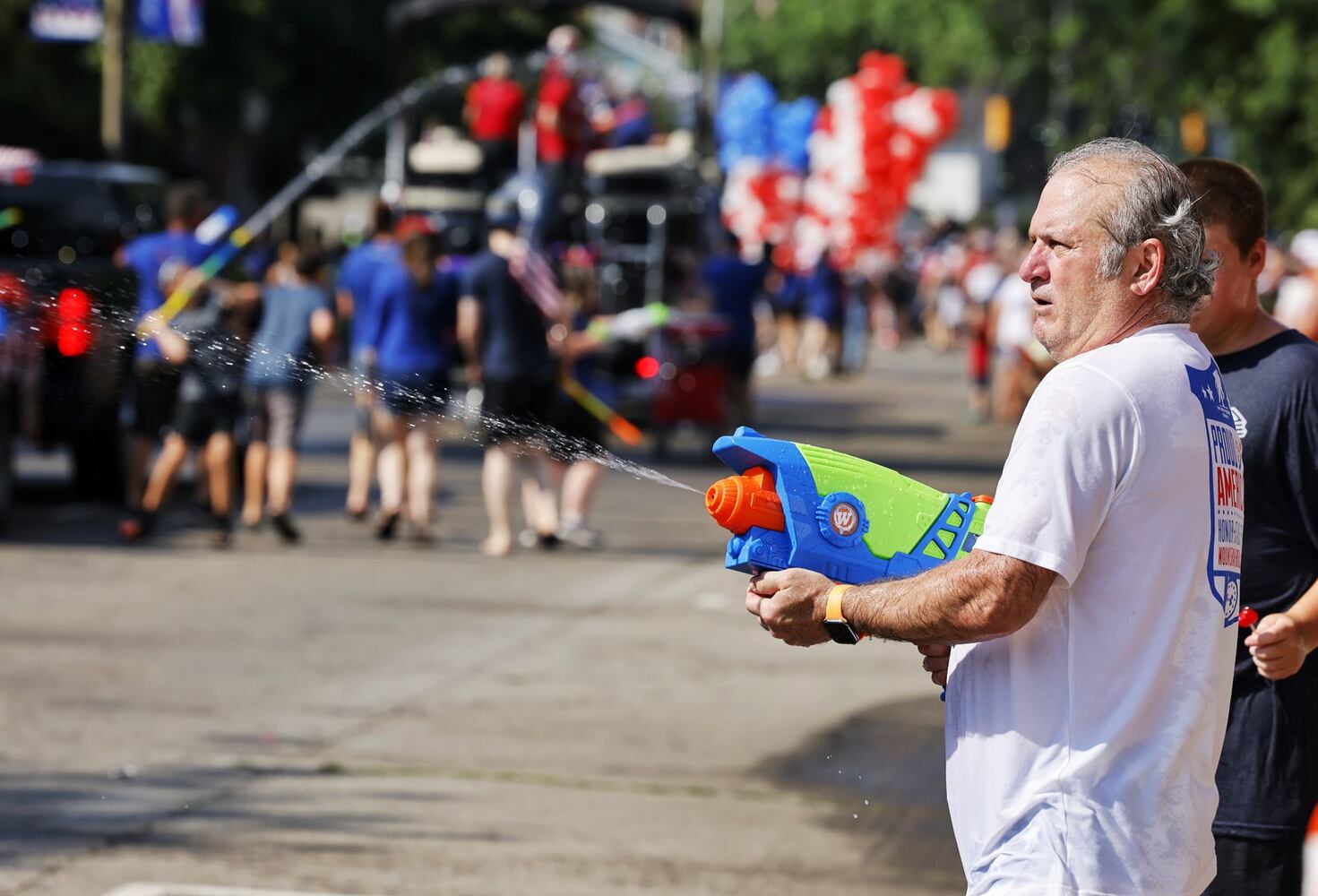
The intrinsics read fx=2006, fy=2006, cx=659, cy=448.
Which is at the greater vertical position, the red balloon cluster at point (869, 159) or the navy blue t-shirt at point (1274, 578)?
the red balloon cluster at point (869, 159)

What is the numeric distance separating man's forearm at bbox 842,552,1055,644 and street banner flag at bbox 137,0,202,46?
2364 cm

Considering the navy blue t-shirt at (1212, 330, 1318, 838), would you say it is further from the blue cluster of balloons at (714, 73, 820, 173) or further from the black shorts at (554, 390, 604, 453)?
the blue cluster of balloons at (714, 73, 820, 173)

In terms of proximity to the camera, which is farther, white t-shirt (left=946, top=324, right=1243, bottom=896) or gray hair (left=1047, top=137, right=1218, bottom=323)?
gray hair (left=1047, top=137, right=1218, bottom=323)

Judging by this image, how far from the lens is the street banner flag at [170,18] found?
82.9 feet

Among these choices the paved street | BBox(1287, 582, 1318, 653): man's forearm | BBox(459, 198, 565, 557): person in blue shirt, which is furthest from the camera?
BBox(459, 198, 565, 557): person in blue shirt

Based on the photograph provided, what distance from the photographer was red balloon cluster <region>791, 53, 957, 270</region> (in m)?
47.5

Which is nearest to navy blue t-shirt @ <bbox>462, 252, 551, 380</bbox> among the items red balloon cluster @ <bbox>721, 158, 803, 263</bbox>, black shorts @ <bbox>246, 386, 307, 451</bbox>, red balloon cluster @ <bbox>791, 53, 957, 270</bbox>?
black shorts @ <bbox>246, 386, 307, 451</bbox>

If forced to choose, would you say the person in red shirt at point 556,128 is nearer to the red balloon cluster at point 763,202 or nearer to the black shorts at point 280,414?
the black shorts at point 280,414

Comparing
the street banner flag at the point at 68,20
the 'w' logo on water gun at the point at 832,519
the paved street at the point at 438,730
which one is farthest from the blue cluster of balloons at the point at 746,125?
the 'w' logo on water gun at the point at 832,519

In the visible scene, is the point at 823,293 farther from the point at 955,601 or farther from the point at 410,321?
the point at 955,601

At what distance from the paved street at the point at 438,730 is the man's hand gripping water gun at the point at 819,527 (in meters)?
2.93

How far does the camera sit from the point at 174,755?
739 centimetres

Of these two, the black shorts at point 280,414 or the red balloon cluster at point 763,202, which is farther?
the red balloon cluster at point 763,202

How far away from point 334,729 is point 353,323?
570 centimetres
